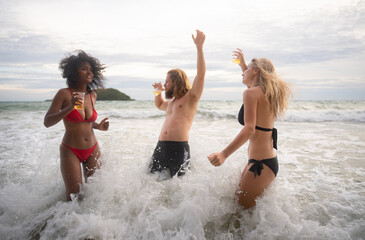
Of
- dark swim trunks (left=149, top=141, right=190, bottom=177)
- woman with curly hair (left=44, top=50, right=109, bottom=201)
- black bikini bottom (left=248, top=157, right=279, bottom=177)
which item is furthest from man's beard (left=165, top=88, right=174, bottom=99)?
black bikini bottom (left=248, top=157, right=279, bottom=177)

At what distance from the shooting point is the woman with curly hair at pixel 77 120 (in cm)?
295

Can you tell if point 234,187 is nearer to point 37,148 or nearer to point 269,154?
point 269,154

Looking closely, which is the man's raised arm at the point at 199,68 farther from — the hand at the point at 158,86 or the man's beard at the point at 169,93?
the hand at the point at 158,86

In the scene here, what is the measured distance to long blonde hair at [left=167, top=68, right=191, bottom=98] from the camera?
3.70m

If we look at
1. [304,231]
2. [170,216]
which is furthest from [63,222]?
[304,231]

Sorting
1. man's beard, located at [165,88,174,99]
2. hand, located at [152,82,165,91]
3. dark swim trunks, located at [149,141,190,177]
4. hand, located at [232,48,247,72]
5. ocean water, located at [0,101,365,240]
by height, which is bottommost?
ocean water, located at [0,101,365,240]

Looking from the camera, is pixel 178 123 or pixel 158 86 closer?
pixel 178 123

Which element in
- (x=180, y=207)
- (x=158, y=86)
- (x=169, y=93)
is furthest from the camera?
(x=158, y=86)

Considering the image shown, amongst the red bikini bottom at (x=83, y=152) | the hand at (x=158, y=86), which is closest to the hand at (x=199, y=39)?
the hand at (x=158, y=86)

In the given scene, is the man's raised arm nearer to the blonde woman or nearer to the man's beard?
the man's beard

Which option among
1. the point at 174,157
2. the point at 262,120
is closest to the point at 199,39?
the point at 262,120

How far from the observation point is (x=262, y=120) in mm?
2559

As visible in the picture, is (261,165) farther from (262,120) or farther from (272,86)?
(272,86)

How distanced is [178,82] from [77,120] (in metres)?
1.55
